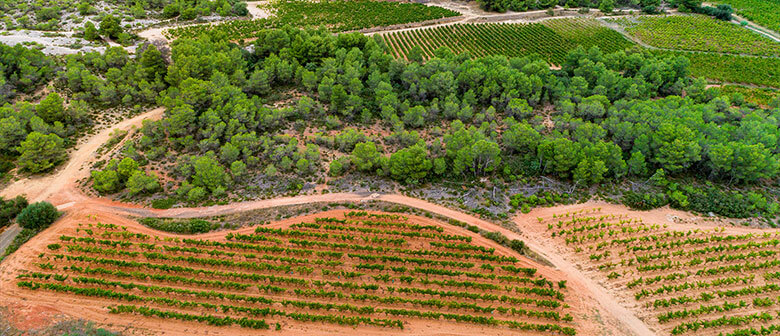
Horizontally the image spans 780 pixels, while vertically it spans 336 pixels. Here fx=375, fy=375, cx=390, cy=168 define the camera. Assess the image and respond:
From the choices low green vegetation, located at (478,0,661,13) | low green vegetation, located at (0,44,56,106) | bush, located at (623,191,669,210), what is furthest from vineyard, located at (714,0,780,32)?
low green vegetation, located at (0,44,56,106)

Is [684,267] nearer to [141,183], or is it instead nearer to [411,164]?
[411,164]

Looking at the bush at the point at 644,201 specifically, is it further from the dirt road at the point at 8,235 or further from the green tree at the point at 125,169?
the dirt road at the point at 8,235

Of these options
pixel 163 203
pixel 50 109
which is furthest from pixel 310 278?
pixel 50 109

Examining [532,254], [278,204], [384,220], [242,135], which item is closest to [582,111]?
[532,254]

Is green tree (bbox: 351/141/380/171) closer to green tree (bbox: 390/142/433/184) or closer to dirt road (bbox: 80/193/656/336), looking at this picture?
green tree (bbox: 390/142/433/184)

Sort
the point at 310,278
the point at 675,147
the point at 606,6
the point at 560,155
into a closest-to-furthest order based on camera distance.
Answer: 1. the point at 310,278
2. the point at 560,155
3. the point at 675,147
4. the point at 606,6

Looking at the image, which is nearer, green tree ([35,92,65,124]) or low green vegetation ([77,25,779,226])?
low green vegetation ([77,25,779,226])

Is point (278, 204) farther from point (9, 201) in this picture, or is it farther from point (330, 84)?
point (9, 201)
